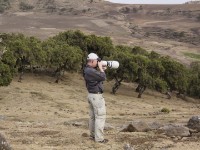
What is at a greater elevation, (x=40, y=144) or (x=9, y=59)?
(x=40, y=144)

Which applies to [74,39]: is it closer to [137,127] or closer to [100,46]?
[100,46]

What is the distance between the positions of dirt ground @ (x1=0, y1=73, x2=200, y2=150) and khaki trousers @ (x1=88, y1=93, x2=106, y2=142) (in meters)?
0.44

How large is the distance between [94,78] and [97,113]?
46.3 inches

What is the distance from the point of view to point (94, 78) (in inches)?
545

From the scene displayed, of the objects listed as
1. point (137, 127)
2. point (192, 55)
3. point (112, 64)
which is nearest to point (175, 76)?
point (137, 127)

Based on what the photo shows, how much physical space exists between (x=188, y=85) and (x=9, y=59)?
30.5 m

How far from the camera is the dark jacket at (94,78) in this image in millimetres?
13781

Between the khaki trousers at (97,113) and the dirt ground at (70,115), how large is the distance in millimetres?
442

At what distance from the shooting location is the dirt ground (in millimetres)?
14828

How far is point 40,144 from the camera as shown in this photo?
14617 millimetres

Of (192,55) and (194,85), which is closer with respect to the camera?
(194,85)

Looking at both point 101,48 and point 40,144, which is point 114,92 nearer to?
point 101,48

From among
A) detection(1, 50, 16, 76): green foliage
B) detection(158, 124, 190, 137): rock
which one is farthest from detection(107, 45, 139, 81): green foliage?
detection(158, 124, 190, 137): rock

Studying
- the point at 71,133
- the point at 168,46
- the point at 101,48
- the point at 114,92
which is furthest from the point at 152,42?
the point at 71,133
